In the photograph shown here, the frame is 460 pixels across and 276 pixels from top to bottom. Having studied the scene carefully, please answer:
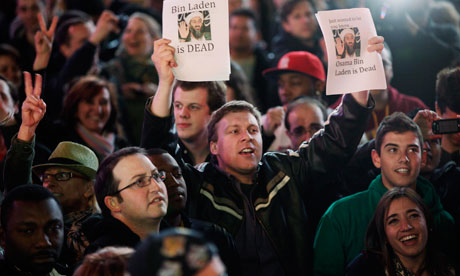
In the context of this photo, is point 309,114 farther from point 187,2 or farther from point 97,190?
point 97,190

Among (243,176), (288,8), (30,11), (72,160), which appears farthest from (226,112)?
(30,11)

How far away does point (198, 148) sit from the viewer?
554 centimetres

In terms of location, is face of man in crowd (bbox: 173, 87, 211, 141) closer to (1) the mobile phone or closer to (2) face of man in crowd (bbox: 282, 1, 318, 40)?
(1) the mobile phone

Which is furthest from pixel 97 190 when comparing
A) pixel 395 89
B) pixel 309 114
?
pixel 395 89

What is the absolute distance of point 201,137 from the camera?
217 inches

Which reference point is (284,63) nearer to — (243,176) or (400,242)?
(243,176)

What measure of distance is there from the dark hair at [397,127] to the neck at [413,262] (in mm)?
770

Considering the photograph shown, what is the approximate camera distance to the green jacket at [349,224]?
15.6ft

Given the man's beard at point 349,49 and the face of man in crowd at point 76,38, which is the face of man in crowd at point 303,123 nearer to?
the man's beard at point 349,49

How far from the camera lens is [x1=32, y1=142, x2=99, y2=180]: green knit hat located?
511cm

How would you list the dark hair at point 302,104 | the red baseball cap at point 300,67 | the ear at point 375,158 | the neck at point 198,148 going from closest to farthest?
the ear at point 375,158 → the neck at point 198,148 → the dark hair at point 302,104 → the red baseball cap at point 300,67

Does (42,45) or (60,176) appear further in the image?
(42,45)

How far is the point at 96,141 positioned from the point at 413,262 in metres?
2.68

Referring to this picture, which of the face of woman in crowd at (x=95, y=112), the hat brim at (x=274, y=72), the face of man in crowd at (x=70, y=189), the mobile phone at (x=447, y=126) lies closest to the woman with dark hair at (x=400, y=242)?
the mobile phone at (x=447, y=126)
